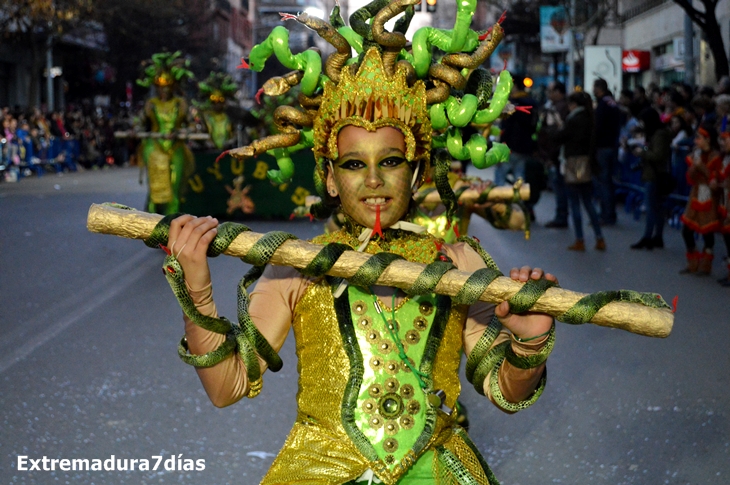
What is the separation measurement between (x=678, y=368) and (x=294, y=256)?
15.5 feet

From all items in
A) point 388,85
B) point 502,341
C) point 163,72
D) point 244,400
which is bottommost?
point 244,400

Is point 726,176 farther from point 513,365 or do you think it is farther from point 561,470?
point 513,365

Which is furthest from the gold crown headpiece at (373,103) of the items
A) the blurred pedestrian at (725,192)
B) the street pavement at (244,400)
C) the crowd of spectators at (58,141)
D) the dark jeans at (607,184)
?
the crowd of spectators at (58,141)

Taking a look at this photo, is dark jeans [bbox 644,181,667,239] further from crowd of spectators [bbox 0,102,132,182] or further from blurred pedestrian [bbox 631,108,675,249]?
crowd of spectators [bbox 0,102,132,182]

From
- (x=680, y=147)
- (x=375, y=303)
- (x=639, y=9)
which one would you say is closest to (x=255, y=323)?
(x=375, y=303)

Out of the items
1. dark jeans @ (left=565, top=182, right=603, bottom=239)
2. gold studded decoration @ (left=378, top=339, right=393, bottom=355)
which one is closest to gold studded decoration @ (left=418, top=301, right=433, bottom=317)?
gold studded decoration @ (left=378, top=339, right=393, bottom=355)

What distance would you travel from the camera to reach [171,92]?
14.4 meters

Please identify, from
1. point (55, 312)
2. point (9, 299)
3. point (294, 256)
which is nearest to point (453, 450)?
point (294, 256)

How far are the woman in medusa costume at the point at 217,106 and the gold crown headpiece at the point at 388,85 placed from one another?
1436 centimetres

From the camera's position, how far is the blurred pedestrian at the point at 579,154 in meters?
12.7

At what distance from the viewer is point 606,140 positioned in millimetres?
15375

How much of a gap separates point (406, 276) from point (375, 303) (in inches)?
10.4

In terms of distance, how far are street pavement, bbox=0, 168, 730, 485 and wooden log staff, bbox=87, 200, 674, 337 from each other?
2356mm

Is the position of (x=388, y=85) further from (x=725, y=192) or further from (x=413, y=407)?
(x=725, y=192)
